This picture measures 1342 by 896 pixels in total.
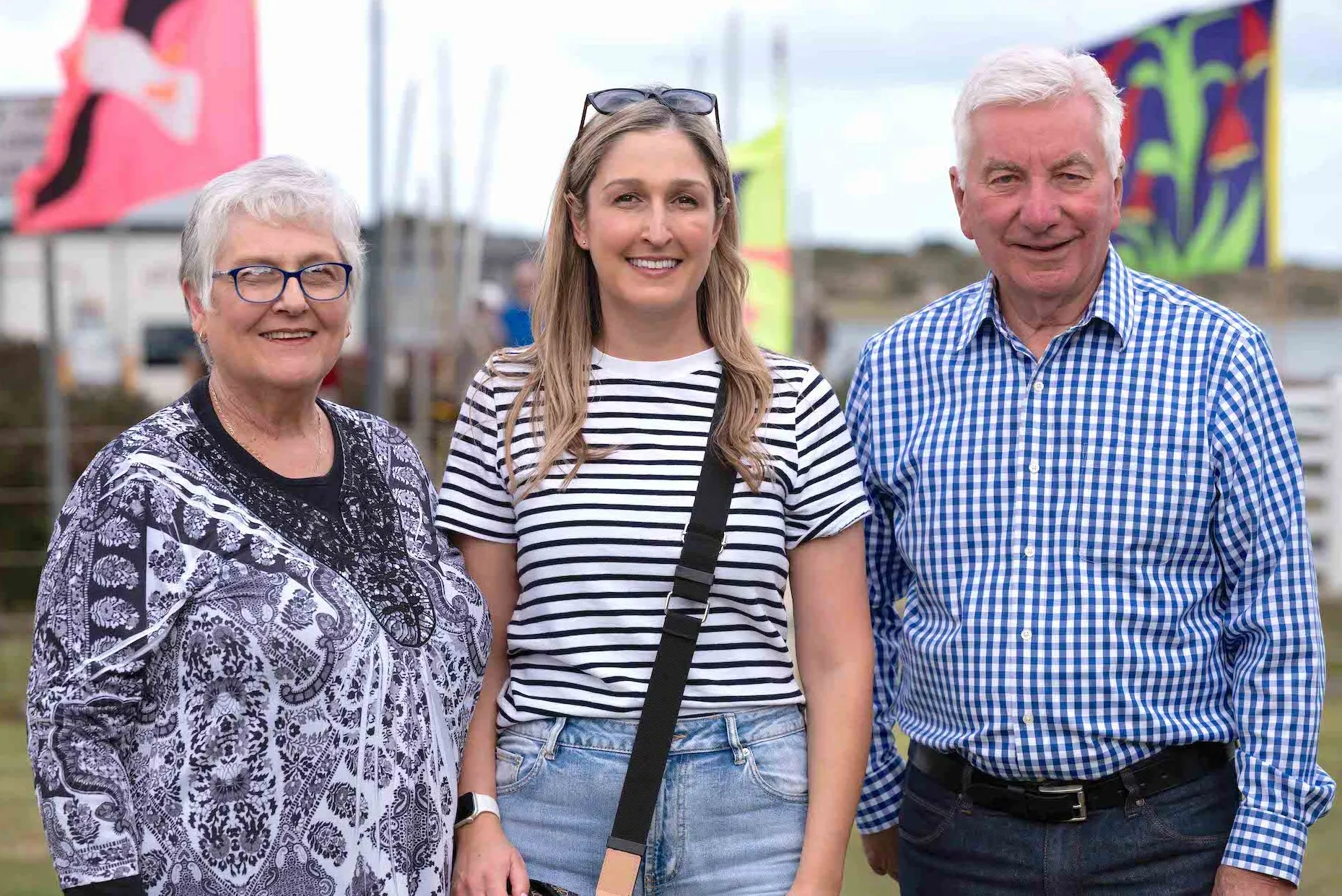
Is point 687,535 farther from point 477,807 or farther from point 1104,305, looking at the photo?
point 1104,305

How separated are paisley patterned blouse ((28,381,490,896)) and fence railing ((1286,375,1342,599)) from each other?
10.4 metres

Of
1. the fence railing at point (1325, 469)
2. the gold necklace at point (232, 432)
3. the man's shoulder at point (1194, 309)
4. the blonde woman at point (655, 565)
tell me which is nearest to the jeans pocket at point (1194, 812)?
the blonde woman at point (655, 565)

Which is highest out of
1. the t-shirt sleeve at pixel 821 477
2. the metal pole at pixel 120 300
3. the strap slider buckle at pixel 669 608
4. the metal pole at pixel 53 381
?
the t-shirt sleeve at pixel 821 477

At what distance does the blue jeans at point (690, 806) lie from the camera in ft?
8.66

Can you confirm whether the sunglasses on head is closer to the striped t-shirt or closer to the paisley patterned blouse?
the striped t-shirt

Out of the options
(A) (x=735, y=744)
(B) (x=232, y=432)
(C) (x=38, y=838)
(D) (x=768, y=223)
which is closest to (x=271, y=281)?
(B) (x=232, y=432)

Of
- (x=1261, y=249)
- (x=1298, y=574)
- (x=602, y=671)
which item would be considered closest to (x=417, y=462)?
(x=602, y=671)

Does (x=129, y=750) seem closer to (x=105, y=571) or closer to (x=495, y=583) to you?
(x=105, y=571)

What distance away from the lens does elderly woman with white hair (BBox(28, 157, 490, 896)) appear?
7.78ft

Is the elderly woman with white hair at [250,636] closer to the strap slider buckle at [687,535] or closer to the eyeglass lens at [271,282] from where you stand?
the eyeglass lens at [271,282]

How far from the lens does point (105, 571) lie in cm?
238

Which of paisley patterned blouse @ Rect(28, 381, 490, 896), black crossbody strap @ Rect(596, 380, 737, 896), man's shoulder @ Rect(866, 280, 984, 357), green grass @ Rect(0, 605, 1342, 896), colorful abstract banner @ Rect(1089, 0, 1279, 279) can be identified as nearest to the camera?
paisley patterned blouse @ Rect(28, 381, 490, 896)

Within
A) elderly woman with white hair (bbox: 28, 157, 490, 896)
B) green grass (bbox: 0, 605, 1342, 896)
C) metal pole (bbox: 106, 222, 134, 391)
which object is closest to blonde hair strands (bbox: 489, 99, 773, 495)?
elderly woman with white hair (bbox: 28, 157, 490, 896)

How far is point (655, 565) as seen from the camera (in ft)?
8.62
